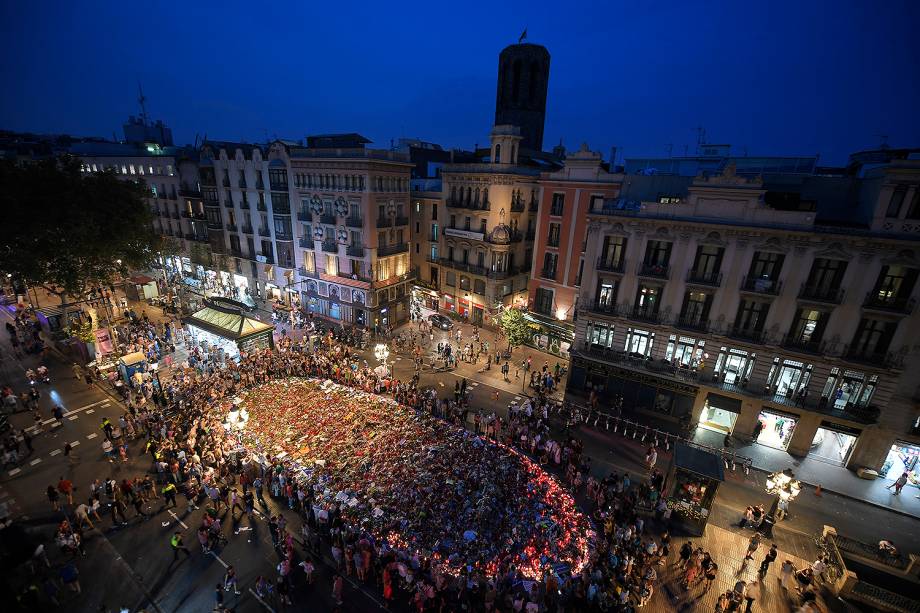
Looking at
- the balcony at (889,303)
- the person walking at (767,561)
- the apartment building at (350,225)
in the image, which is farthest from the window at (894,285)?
the apartment building at (350,225)

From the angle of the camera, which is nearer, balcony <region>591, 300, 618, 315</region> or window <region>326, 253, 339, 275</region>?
balcony <region>591, 300, 618, 315</region>

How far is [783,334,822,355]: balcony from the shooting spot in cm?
2238

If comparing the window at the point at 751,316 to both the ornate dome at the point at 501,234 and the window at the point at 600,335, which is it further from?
the ornate dome at the point at 501,234

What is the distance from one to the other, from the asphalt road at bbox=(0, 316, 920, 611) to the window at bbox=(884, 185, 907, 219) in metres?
14.9

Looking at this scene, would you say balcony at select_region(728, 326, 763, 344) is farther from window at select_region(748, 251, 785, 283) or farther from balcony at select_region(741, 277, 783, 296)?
window at select_region(748, 251, 785, 283)

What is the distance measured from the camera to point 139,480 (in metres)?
18.7

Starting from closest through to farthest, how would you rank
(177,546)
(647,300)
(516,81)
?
(177,546)
(647,300)
(516,81)

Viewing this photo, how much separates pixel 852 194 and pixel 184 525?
3863 cm

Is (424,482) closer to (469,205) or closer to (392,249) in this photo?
(392,249)

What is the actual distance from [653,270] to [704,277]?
112 inches

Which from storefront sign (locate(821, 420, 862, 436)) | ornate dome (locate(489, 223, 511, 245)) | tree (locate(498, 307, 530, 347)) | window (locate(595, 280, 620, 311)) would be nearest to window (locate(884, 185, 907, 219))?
storefront sign (locate(821, 420, 862, 436))

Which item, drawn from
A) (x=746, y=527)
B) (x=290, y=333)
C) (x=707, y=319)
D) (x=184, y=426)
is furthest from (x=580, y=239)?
(x=184, y=426)

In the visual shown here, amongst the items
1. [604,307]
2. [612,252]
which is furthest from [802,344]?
[612,252]

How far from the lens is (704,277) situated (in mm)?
24328
